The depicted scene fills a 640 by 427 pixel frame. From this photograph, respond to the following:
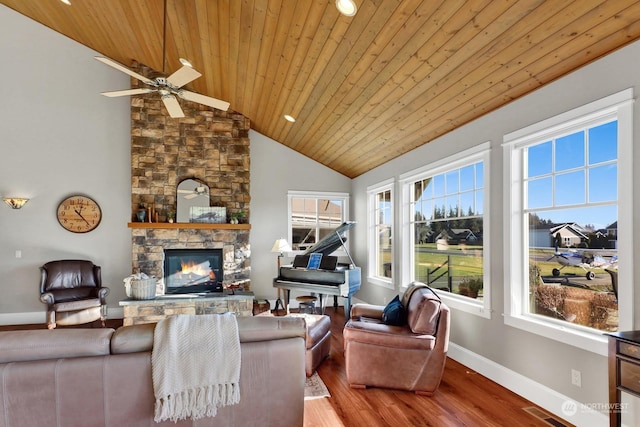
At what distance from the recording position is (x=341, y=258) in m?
7.34

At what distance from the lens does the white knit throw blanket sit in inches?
73.1

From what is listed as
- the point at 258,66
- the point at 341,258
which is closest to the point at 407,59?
the point at 258,66

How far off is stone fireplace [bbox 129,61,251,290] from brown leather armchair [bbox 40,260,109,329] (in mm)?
687

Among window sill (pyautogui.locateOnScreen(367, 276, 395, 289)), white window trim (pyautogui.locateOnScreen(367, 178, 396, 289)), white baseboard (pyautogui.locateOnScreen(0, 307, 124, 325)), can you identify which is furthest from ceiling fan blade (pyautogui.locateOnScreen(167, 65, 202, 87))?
white baseboard (pyautogui.locateOnScreen(0, 307, 124, 325))

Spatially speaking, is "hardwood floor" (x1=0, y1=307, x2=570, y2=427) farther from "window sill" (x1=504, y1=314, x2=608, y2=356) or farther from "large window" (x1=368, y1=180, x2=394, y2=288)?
"large window" (x1=368, y1=180, x2=394, y2=288)

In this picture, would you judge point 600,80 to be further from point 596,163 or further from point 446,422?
point 446,422

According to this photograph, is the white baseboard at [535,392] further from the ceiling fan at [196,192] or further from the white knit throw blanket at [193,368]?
the ceiling fan at [196,192]

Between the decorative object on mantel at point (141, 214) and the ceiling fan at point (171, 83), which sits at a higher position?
the ceiling fan at point (171, 83)

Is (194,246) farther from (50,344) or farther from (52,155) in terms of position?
(50,344)

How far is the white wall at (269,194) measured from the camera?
6883 millimetres

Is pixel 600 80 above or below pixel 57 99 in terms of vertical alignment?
below

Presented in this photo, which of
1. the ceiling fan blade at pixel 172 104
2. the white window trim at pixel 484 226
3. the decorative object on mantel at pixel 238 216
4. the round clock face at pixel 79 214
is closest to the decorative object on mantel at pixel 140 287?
the round clock face at pixel 79 214

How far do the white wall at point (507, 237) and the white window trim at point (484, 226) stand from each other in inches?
2.5

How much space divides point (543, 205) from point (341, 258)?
4.62 meters
